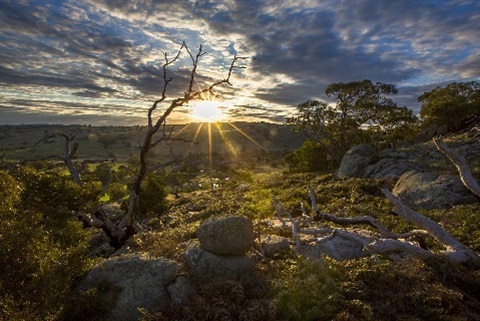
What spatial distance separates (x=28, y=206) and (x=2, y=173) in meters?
2.16

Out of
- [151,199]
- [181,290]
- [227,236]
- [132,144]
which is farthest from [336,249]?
[132,144]

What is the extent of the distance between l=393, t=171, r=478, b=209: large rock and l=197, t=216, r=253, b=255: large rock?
1543 cm

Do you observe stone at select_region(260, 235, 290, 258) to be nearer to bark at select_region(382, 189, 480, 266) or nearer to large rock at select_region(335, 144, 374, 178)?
bark at select_region(382, 189, 480, 266)

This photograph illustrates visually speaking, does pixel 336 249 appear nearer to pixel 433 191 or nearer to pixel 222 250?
pixel 222 250

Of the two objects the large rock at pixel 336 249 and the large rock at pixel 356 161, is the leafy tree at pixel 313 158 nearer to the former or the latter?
the large rock at pixel 356 161

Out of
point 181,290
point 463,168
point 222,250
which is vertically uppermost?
point 463,168

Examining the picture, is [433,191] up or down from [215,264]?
up

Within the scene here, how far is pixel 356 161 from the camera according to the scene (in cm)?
3706

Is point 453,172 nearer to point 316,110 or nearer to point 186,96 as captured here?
point 186,96

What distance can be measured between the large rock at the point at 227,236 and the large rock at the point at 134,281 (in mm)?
1404

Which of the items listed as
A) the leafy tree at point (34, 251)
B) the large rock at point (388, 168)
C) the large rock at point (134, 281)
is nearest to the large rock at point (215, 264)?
the large rock at point (134, 281)

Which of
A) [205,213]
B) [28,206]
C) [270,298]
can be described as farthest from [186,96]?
[205,213]

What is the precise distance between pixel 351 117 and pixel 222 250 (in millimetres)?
40727

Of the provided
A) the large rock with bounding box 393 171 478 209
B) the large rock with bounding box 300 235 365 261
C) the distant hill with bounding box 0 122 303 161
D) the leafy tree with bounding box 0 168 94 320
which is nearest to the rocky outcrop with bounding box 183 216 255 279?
the large rock with bounding box 300 235 365 261
